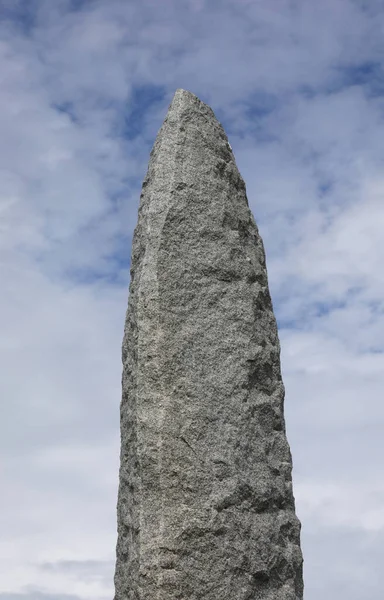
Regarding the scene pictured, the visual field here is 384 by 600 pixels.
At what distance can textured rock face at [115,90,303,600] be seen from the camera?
5.54m

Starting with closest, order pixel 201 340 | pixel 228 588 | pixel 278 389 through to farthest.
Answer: pixel 228 588 → pixel 201 340 → pixel 278 389

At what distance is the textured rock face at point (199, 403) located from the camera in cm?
554

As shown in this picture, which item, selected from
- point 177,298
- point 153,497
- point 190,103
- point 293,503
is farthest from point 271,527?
point 190,103

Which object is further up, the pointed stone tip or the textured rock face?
the pointed stone tip

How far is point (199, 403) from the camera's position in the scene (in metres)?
5.72

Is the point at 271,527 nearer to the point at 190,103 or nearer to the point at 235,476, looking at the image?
the point at 235,476

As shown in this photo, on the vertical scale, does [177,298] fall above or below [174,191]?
below

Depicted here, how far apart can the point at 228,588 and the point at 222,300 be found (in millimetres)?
2006

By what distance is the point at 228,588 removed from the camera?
18.1 ft

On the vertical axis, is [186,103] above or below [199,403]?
above

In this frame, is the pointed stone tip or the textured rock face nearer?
the textured rock face

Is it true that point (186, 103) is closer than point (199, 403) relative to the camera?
No

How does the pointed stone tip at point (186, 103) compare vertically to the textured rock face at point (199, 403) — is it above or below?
above

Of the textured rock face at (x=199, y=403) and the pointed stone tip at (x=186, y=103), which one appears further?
the pointed stone tip at (x=186, y=103)
